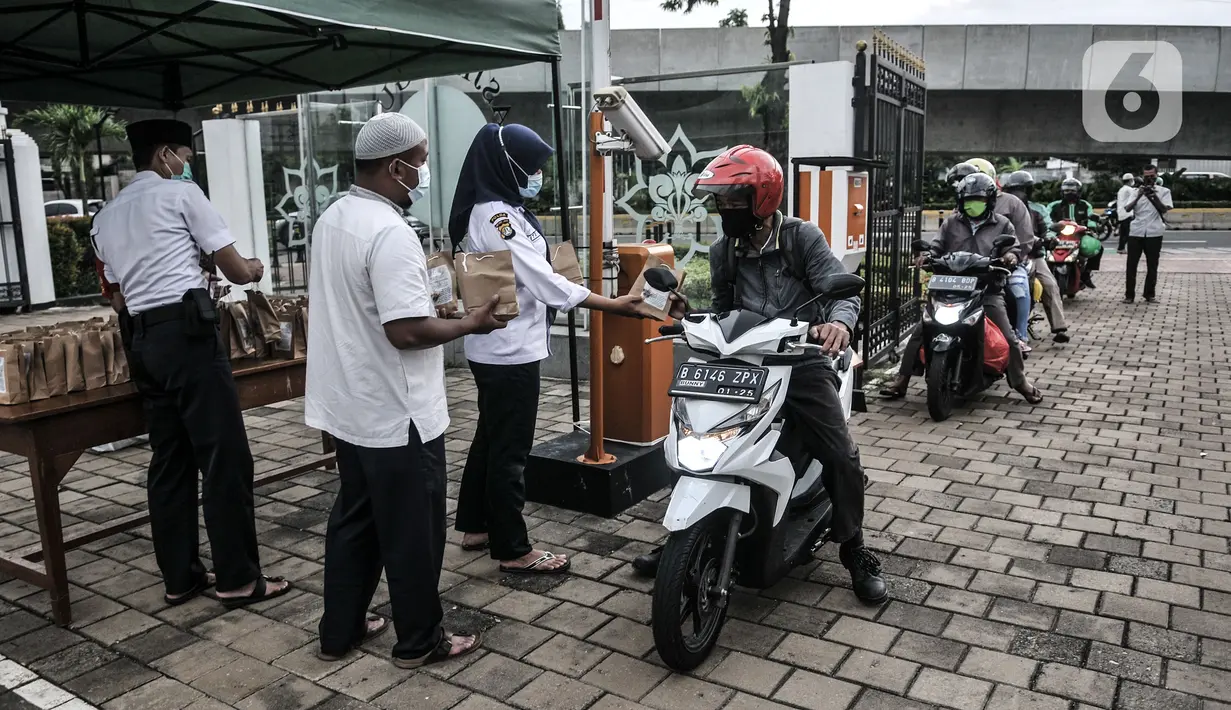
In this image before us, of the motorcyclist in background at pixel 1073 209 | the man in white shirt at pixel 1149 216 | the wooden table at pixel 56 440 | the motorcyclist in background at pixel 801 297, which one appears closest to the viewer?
the motorcyclist in background at pixel 801 297

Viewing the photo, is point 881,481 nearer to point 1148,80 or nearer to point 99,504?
point 99,504

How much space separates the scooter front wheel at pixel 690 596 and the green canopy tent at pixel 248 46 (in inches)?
80.5

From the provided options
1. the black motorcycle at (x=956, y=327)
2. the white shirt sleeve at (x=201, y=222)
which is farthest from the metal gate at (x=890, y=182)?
the white shirt sleeve at (x=201, y=222)

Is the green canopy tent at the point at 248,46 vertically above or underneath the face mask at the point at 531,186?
above

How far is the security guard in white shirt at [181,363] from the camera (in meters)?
3.75

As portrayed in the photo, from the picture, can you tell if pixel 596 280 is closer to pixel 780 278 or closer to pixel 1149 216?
pixel 780 278

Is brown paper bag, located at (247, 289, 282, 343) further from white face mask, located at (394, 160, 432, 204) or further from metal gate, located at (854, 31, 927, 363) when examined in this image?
metal gate, located at (854, 31, 927, 363)

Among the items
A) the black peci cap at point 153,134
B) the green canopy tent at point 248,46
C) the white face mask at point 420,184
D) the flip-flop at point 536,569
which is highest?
the green canopy tent at point 248,46

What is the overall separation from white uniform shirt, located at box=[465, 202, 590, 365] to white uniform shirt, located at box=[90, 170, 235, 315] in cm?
107

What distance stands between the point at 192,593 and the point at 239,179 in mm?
7207

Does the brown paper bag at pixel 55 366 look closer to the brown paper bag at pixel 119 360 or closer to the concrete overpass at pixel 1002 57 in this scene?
the brown paper bag at pixel 119 360

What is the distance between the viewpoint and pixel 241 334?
452 cm

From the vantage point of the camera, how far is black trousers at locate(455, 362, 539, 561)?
13.1 ft

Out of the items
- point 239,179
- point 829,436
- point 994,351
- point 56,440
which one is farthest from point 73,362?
point 239,179
